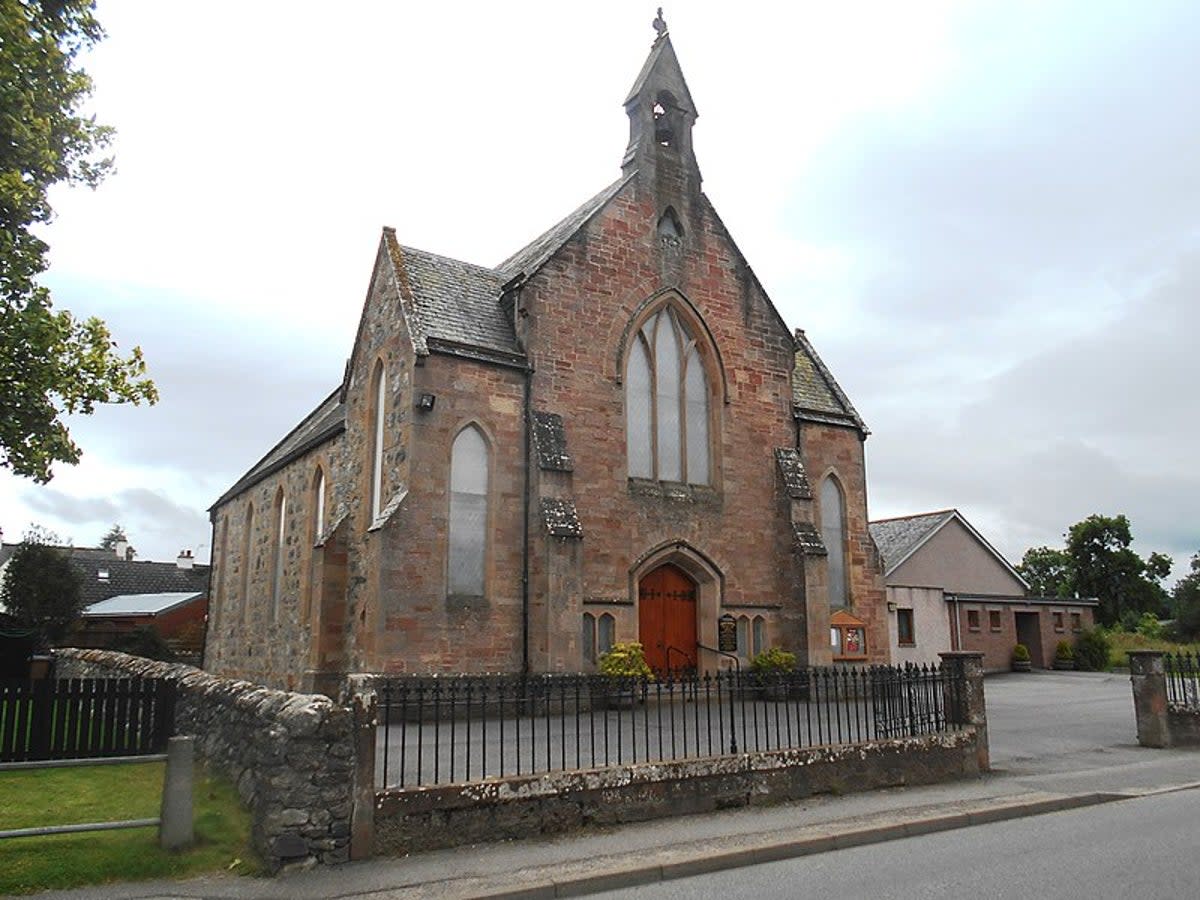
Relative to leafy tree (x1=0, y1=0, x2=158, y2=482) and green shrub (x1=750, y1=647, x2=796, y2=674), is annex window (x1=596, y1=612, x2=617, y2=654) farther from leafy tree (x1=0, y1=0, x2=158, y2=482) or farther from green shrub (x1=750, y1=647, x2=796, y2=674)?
leafy tree (x1=0, y1=0, x2=158, y2=482)

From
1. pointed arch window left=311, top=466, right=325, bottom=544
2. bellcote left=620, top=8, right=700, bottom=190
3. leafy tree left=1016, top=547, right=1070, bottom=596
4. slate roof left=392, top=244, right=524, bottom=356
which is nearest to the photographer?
slate roof left=392, top=244, right=524, bottom=356

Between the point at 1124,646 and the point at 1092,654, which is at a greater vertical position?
A: the point at 1124,646

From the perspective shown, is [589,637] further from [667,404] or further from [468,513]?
[667,404]

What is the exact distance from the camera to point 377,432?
65.5 ft

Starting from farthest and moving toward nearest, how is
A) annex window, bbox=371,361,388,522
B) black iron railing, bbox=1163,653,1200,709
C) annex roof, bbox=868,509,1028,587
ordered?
annex roof, bbox=868,509,1028,587, annex window, bbox=371,361,388,522, black iron railing, bbox=1163,653,1200,709

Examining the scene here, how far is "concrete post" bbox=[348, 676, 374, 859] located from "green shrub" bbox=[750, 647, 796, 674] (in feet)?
42.7

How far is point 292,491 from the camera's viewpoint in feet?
86.1

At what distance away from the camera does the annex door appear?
20062mm

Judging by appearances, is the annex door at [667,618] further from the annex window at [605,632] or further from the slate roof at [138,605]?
the slate roof at [138,605]

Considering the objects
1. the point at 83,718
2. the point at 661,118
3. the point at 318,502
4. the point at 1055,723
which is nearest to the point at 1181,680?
the point at 1055,723

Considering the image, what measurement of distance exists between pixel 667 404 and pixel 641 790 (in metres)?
12.6

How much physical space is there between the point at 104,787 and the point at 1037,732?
1538 cm

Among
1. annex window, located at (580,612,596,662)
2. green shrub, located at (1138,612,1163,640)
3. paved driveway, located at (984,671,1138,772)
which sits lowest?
paved driveway, located at (984,671,1138,772)

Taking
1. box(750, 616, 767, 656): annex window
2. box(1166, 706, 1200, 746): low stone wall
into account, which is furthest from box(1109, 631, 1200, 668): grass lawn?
box(1166, 706, 1200, 746): low stone wall
